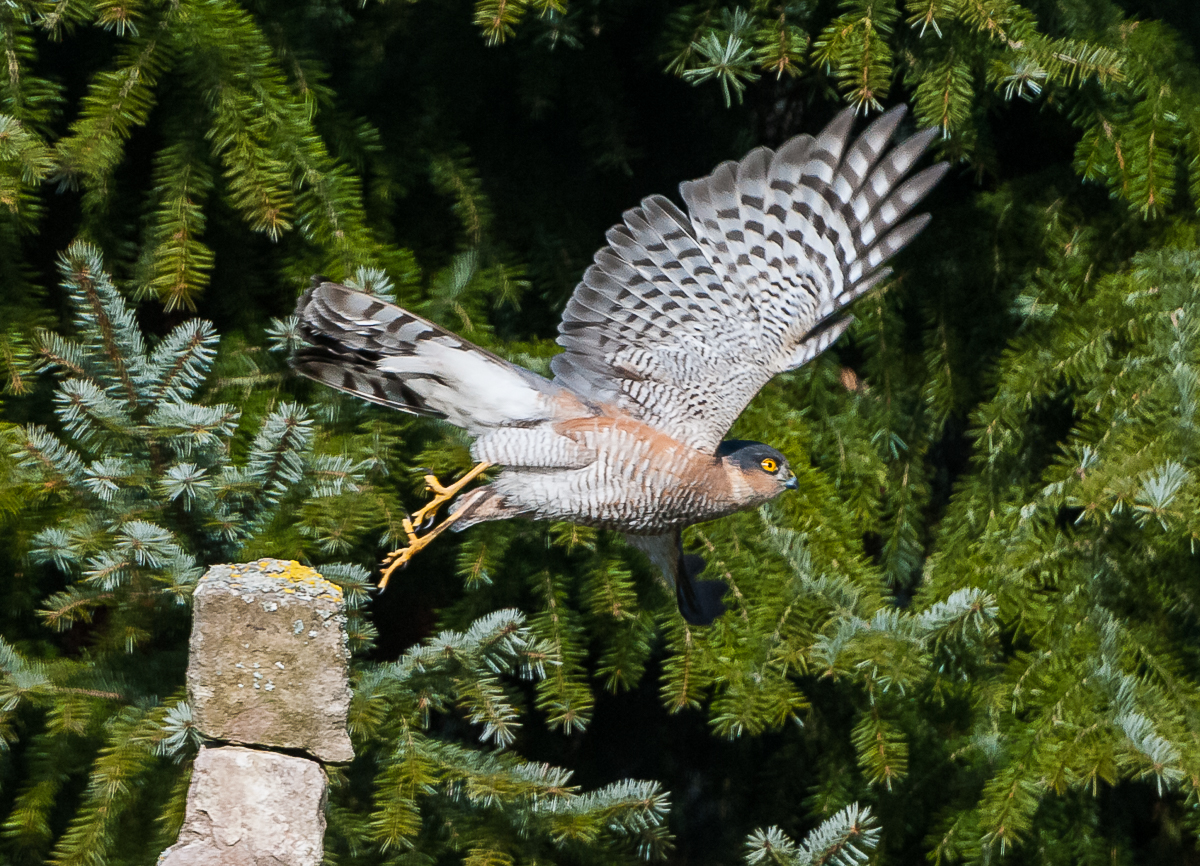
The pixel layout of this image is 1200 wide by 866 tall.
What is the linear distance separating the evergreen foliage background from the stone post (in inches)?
12.6

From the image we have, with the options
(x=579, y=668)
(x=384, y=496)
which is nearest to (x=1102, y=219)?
(x=579, y=668)

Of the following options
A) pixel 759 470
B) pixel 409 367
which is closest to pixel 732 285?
pixel 759 470

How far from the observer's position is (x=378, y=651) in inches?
110

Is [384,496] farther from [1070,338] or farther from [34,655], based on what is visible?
[1070,338]

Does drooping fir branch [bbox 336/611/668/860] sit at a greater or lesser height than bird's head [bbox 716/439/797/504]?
lesser

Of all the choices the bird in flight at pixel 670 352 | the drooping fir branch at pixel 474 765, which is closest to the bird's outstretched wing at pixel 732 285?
the bird in flight at pixel 670 352

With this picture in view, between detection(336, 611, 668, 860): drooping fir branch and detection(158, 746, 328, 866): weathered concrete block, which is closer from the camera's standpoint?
detection(158, 746, 328, 866): weathered concrete block

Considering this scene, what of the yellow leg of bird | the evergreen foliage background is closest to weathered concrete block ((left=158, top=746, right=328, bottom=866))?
the evergreen foliage background

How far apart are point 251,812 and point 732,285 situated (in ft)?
4.34

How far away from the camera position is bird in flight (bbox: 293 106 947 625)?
214cm

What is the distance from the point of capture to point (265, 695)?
1.32 metres

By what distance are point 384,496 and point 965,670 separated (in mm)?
1165

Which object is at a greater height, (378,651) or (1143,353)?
(1143,353)

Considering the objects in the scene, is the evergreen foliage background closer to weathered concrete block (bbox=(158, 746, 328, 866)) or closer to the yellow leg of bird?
the yellow leg of bird
